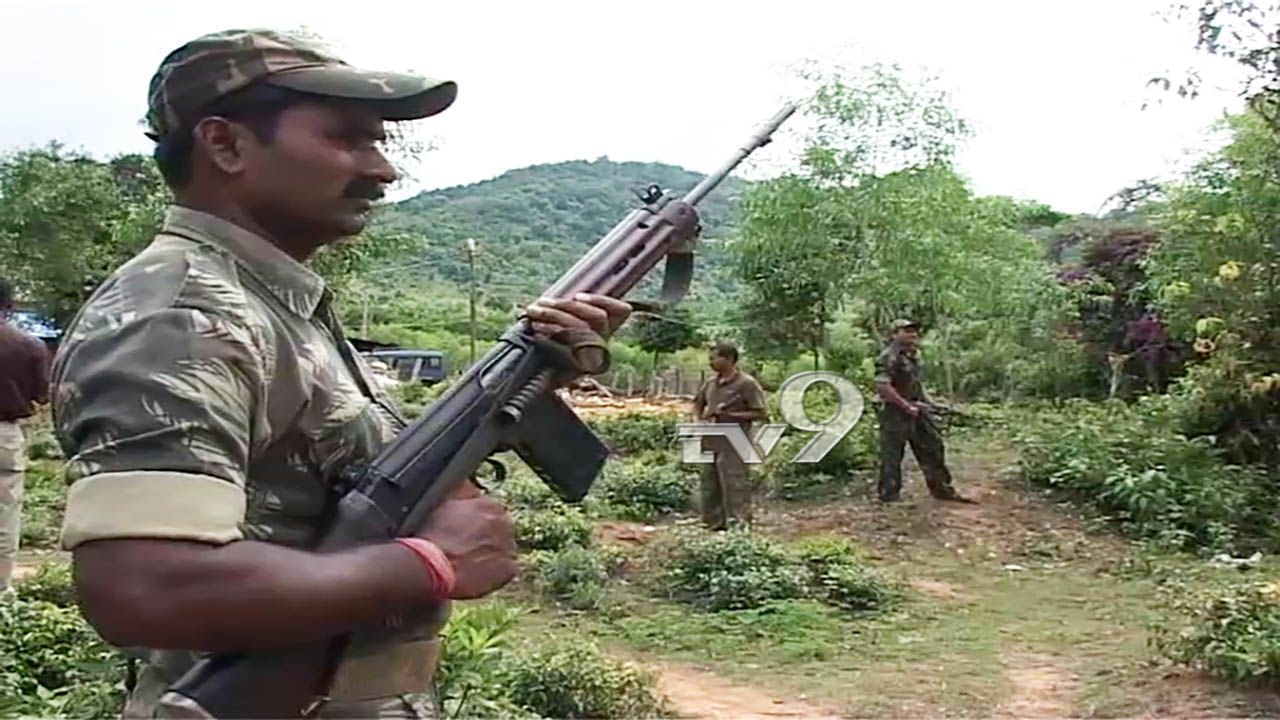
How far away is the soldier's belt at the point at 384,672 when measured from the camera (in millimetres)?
1320

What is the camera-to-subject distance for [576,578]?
749 centimetres

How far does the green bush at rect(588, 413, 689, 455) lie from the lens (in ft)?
45.4

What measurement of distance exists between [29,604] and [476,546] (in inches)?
186

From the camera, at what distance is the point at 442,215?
1217 inches

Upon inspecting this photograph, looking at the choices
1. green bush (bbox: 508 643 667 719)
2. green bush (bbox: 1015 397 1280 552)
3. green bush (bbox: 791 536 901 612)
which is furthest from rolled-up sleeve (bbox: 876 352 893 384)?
green bush (bbox: 508 643 667 719)

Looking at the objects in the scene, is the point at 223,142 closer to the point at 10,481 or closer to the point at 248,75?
the point at 248,75

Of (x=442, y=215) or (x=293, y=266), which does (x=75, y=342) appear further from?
(x=442, y=215)

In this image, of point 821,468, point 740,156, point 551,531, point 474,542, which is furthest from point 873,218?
point 474,542

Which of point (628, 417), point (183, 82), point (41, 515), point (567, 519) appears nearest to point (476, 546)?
point (183, 82)

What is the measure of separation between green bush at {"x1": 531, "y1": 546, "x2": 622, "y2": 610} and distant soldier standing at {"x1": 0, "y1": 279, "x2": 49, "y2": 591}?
2748 millimetres

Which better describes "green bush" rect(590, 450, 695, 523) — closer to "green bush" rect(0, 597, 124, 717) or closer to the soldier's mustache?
"green bush" rect(0, 597, 124, 717)

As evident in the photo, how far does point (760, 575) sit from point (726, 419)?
1.55m

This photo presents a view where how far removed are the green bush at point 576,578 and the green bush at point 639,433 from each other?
5.69m

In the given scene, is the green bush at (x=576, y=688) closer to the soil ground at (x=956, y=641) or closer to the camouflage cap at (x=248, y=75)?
the soil ground at (x=956, y=641)
